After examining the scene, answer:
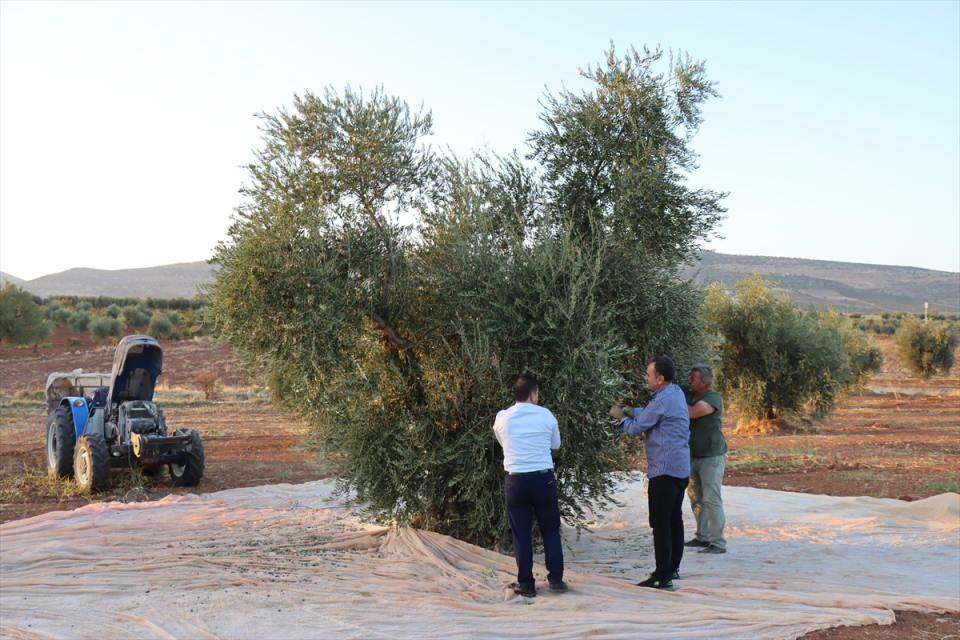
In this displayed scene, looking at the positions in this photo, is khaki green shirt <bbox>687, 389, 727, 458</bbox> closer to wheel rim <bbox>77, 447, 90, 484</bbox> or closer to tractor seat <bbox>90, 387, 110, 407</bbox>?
wheel rim <bbox>77, 447, 90, 484</bbox>

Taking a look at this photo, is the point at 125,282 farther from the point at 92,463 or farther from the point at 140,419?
the point at 92,463

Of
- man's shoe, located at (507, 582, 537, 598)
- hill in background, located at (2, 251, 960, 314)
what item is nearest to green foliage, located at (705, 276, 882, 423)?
man's shoe, located at (507, 582, 537, 598)

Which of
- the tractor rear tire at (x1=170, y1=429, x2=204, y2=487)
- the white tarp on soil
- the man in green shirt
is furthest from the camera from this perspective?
the tractor rear tire at (x1=170, y1=429, x2=204, y2=487)

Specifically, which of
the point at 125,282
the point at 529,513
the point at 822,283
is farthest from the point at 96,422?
the point at 125,282

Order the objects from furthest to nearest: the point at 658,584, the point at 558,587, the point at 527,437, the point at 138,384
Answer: the point at 138,384, the point at 658,584, the point at 558,587, the point at 527,437

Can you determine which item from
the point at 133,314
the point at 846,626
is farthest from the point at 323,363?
the point at 133,314

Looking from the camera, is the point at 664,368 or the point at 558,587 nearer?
the point at 558,587

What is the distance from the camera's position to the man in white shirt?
22.7ft

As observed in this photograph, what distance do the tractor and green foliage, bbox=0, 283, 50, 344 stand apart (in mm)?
39943

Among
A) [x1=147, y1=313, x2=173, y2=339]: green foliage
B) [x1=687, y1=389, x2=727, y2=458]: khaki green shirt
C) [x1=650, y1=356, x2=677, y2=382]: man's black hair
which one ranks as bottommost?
[x1=687, y1=389, x2=727, y2=458]: khaki green shirt

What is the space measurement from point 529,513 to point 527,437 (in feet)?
2.04

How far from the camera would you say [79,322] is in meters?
62.8

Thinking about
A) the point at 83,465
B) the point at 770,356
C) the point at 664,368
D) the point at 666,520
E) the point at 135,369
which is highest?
the point at 664,368

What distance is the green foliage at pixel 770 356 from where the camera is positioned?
2372 cm
